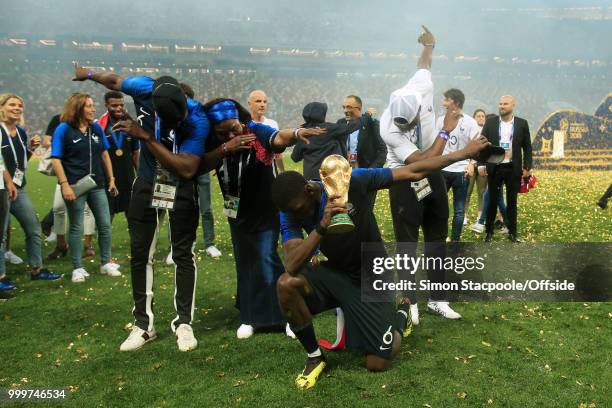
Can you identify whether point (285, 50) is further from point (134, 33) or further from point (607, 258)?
point (607, 258)

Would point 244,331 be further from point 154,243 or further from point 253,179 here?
point 253,179

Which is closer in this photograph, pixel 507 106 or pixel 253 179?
pixel 253 179

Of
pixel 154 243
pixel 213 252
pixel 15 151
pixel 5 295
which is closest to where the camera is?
pixel 154 243

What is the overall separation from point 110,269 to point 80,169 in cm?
126

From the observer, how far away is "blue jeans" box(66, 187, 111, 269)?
21.9ft

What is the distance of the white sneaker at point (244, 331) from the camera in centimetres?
469

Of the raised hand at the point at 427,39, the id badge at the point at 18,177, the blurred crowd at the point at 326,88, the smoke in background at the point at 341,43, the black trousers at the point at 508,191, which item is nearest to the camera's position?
the raised hand at the point at 427,39

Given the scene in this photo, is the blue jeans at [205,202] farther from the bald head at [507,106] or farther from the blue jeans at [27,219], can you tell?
the bald head at [507,106]

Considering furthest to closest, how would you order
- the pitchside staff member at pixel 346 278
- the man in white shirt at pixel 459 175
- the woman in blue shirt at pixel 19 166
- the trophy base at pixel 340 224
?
the man in white shirt at pixel 459 175, the woman in blue shirt at pixel 19 166, the pitchside staff member at pixel 346 278, the trophy base at pixel 340 224

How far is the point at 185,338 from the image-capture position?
14.7ft

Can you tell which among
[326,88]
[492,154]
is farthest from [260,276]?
[326,88]

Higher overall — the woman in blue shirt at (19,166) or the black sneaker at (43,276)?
the woman in blue shirt at (19,166)

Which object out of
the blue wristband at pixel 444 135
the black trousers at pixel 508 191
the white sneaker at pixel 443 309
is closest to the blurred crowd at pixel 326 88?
the black trousers at pixel 508 191

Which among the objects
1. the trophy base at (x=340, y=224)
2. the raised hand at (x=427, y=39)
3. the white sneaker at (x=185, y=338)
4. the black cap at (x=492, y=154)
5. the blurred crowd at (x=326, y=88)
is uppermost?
the blurred crowd at (x=326, y=88)
